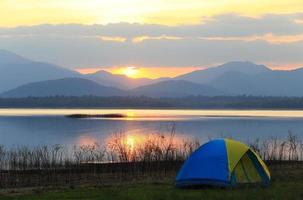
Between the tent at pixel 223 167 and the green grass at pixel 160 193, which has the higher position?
the tent at pixel 223 167

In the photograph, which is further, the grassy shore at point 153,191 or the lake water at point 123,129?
the lake water at point 123,129

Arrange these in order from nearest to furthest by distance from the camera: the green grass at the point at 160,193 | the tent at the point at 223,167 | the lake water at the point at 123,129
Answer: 1. the green grass at the point at 160,193
2. the tent at the point at 223,167
3. the lake water at the point at 123,129

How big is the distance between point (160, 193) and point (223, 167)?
98.1 inches

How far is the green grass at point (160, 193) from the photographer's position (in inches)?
615

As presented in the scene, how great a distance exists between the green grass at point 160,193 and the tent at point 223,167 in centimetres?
47

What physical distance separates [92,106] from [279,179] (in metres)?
171

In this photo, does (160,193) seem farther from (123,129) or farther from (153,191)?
(123,129)

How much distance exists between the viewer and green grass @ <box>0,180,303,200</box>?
1562cm

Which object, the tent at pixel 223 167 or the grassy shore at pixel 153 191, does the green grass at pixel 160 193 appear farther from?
the tent at pixel 223 167

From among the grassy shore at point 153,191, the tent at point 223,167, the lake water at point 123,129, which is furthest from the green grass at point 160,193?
the lake water at point 123,129

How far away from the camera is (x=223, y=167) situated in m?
17.8

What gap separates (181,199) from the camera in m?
15.2

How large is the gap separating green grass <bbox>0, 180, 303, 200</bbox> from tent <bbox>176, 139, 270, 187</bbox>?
47 cm

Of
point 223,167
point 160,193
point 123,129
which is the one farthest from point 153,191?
point 123,129
